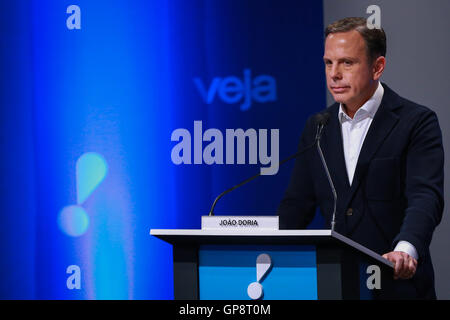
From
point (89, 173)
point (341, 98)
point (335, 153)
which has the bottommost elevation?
point (89, 173)

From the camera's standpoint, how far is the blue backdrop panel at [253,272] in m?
2.21

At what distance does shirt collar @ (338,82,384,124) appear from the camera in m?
3.17

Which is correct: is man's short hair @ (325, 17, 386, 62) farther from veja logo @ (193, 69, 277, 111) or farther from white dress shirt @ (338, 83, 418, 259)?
veja logo @ (193, 69, 277, 111)

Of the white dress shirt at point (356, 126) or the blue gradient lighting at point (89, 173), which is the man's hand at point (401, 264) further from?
the blue gradient lighting at point (89, 173)

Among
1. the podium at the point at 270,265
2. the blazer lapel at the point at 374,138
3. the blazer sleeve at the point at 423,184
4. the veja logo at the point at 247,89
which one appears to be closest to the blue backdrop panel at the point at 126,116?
the veja logo at the point at 247,89

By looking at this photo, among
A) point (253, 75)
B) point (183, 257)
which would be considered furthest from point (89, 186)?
point (183, 257)

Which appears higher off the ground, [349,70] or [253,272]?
[349,70]

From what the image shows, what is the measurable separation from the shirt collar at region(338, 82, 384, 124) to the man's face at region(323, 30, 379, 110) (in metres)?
0.03

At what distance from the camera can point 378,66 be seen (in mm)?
3344

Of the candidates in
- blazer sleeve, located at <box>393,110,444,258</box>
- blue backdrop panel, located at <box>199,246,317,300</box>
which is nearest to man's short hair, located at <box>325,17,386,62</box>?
blazer sleeve, located at <box>393,110,444,258</box>

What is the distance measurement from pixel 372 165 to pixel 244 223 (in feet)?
2.94

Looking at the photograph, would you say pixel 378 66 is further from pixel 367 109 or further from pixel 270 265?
pixel 270 265

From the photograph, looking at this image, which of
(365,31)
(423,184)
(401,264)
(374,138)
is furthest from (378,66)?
(401,264)

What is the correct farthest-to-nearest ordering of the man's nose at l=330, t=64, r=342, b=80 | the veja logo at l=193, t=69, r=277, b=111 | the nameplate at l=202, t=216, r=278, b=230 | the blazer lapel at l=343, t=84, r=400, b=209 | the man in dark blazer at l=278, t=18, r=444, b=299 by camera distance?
the veja logo at l=193, t=69, r=277, b=111, the man's nose at l=330, t=64, r=342, b=80, the blazer lapel at l=343, t=84, r=400, b=209, the man in dark blazer at l=278, t=18, r=444, b=299, the nameplate at l=202, t=216, r=278, b=230
